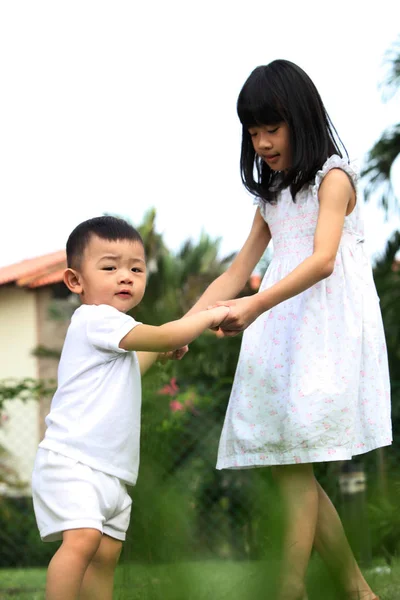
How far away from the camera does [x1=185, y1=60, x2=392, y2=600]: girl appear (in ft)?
6.73

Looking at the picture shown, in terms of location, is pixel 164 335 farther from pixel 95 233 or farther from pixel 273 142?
pixel 273 142

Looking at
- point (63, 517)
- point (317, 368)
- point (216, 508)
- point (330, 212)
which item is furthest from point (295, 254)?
point (216, 508)

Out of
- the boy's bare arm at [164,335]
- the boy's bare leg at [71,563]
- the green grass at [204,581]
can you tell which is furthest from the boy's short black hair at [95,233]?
the green grass at [204,581]

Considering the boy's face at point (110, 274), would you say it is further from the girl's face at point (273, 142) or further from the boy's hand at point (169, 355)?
the girl's face at point (273, 142)

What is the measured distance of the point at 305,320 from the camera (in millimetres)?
2162

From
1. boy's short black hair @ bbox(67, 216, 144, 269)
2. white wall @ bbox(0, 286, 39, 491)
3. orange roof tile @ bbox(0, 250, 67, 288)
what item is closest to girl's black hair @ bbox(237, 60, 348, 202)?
boy's short black hair @ bbox(67, 216, 144, 269)

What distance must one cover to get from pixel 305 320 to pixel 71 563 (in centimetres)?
91

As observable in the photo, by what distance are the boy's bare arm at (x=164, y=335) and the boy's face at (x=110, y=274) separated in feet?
0.48

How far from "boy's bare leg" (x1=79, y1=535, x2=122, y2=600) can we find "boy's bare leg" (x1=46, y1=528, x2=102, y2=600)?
0.37 ft

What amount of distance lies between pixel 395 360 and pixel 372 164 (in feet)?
4.80

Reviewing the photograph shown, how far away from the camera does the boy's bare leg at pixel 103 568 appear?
1780 mm

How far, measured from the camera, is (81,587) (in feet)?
5.71

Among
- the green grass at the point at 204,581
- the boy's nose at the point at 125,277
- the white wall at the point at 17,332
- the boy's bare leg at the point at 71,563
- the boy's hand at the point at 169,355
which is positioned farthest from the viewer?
the white wall at the point at 17,332

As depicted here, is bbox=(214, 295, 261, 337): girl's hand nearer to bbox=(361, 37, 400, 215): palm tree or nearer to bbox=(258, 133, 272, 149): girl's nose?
bbox=(258, 133, 272, 149): girl's nose
